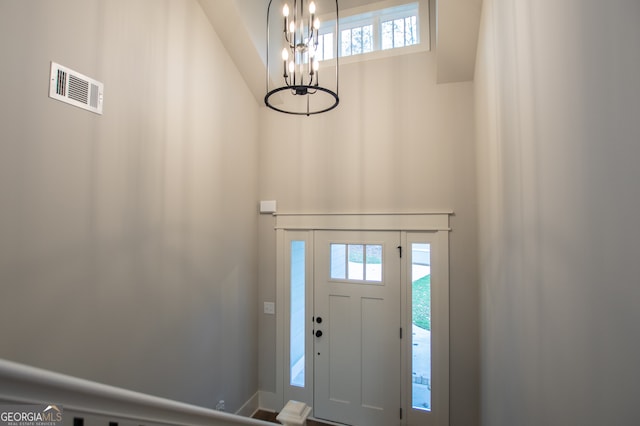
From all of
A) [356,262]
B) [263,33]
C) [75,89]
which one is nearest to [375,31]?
[263,33]

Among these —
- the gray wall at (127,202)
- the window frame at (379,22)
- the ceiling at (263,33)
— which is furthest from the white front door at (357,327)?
the window frame at (379,22)

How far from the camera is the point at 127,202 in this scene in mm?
2057

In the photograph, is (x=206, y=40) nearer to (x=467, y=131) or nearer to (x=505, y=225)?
(x=467, y=131)

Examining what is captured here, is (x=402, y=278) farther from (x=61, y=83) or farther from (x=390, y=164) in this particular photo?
(x=61, y=83)

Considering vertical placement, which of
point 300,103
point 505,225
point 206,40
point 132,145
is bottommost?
point 505,225

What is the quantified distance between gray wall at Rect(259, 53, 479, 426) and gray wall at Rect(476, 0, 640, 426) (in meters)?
1.36

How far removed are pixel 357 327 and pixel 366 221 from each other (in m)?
1.17

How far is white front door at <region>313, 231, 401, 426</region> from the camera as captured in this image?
10.5 feet

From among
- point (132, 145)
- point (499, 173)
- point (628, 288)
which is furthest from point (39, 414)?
point (499, 173)

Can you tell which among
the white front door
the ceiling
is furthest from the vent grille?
the white front door

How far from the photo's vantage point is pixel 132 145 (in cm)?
210

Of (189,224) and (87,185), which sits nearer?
(87,185)

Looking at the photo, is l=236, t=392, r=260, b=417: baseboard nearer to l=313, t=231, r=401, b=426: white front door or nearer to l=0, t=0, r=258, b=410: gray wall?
l=0, t=0, r=258, b=410: gray wall

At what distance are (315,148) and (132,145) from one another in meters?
1.91
